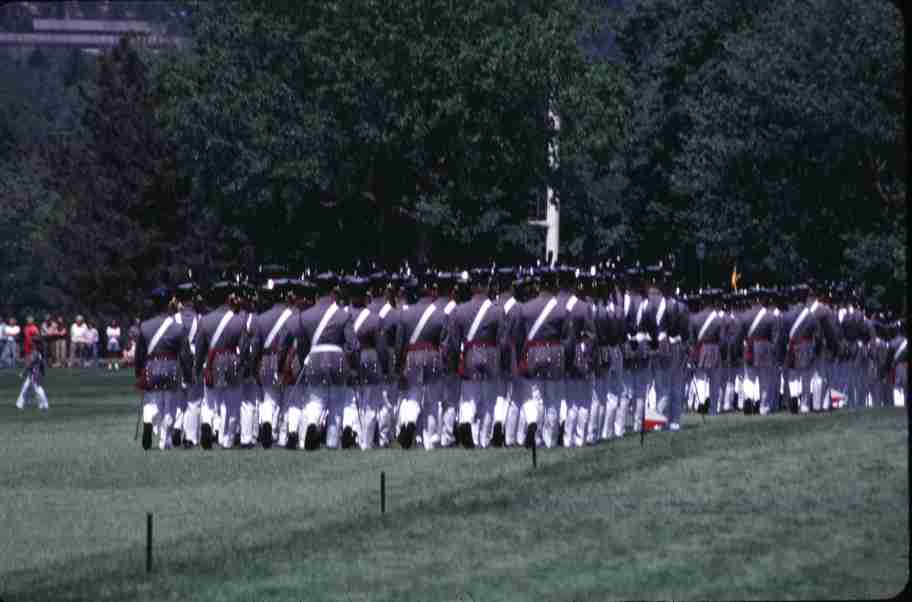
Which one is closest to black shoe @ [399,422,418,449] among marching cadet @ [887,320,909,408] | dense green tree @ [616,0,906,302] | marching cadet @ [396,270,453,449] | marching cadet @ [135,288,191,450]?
marching cadet @ [396,270,453,449]

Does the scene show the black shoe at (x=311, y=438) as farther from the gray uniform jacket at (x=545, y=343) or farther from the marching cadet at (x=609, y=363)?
the marching cadet at (x=609, y=363)

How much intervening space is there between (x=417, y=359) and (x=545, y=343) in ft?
7.24

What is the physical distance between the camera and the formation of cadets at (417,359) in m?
33.5

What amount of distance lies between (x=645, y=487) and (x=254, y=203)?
59.2 metres

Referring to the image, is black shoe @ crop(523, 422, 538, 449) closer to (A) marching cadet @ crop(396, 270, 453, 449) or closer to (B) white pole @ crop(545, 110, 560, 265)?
(A) marching cadet @ crop(396, 270, 453, 449)

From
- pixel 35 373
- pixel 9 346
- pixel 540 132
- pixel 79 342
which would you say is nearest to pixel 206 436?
pixel 35 373

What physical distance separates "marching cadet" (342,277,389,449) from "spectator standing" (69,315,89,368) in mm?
66632

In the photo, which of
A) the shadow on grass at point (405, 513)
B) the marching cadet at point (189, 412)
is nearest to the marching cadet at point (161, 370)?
the marching cadet at point (189, 412)

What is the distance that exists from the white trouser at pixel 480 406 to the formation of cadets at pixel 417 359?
0.06 feet

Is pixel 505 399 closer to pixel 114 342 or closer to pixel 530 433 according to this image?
pixel 530 433

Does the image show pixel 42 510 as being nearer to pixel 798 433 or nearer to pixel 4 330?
pixel 798 433

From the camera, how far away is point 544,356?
Result: 32906 mm

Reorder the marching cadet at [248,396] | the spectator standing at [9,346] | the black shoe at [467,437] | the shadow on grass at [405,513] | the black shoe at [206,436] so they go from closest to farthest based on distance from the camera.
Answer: the shadow on grass at [405,513] → the black shoe at [467,437] → the black shoe at [206,436] → the marching cadet at [248,396] → the spectator standing at [9,346]

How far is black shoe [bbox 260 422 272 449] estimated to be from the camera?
35.2 meters
